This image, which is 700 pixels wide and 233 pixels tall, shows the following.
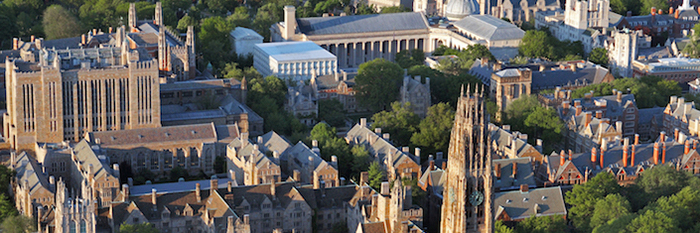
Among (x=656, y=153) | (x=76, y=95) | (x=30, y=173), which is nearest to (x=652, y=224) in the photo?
(x=656, y=153)

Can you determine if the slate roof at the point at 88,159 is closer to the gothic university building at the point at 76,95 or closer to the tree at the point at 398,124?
the gothic university building at the point at 76,95

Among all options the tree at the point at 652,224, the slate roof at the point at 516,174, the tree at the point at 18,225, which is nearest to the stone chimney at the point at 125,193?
the tree at the point at 18,225

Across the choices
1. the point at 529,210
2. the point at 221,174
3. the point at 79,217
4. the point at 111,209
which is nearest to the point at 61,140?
the point at 221,174

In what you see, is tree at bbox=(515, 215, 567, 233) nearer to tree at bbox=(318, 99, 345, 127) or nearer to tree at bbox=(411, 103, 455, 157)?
tree at bbox=(411, 103, 455, 157)

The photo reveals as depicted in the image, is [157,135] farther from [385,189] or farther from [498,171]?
[498,171]

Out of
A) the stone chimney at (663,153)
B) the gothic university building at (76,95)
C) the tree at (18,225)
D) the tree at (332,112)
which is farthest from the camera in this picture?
the tree at (332,112)

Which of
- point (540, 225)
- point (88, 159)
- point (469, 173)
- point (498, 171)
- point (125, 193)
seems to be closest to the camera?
point (469, 173)
